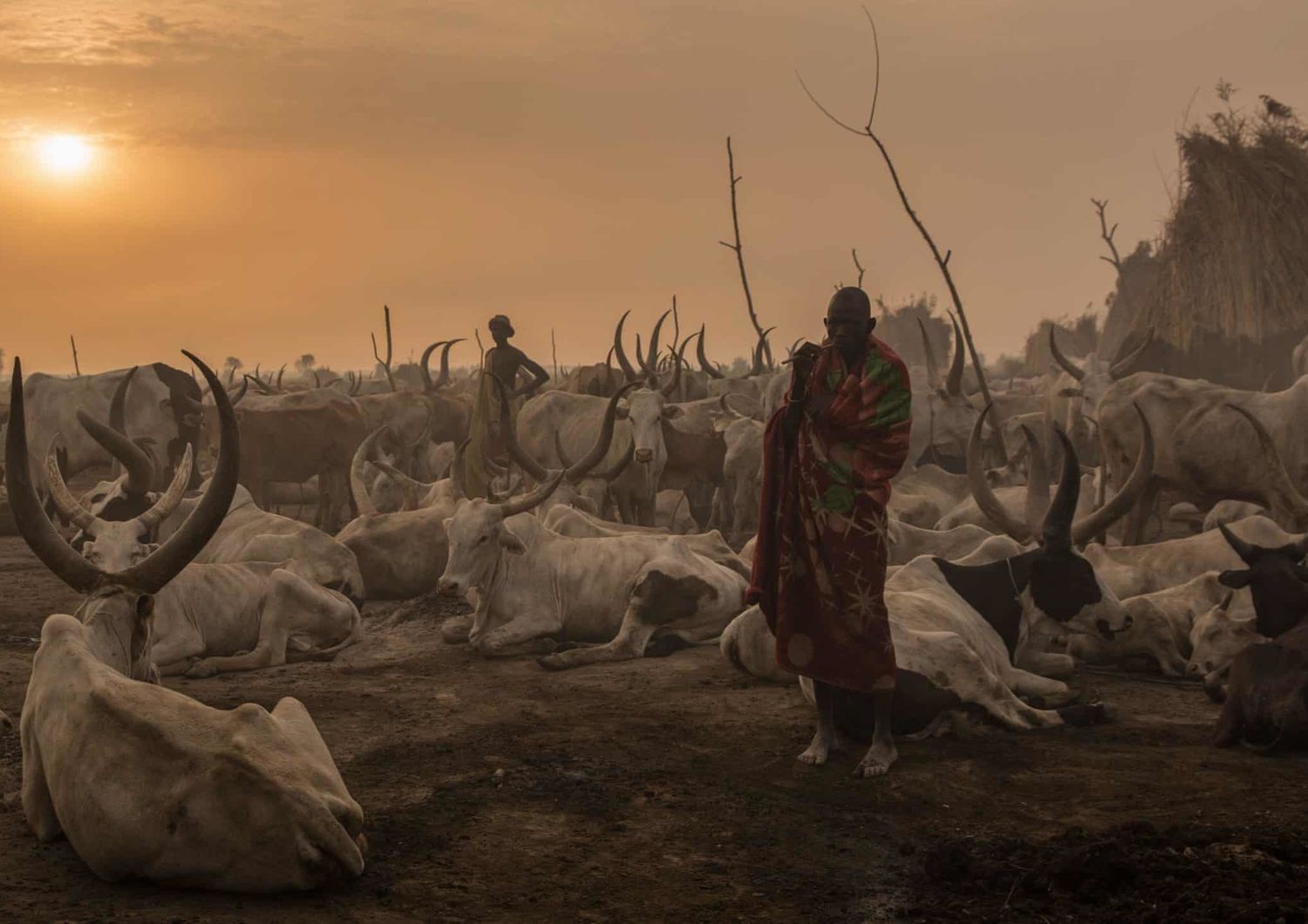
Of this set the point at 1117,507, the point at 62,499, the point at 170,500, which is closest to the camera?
the point at 62,499

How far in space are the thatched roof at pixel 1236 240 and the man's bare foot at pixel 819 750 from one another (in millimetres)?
11933

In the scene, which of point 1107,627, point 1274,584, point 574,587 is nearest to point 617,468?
point 574,587

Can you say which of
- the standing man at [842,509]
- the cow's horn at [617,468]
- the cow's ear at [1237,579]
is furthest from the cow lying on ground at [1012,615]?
the cow's horn at [617,468]

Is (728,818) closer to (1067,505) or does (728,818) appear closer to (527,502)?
(1067,505)

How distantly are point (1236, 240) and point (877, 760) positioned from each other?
12320 millimetres

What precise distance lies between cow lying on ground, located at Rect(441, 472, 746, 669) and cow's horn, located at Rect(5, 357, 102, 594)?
10.7ft

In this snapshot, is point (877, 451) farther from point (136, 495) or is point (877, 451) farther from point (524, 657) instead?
point (136, 495)

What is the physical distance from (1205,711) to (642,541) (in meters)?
3.68

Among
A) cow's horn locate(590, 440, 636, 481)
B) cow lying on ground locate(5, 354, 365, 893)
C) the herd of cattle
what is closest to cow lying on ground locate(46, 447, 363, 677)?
the herd of cattle

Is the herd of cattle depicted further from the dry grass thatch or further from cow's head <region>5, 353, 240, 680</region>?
the dry grass thatch

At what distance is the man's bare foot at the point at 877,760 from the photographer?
564cm

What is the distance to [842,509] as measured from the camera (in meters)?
5.64

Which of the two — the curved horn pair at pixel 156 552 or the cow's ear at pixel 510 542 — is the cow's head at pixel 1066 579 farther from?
the curved horn pair at pixel 156 552

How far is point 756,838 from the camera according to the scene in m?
4.93
